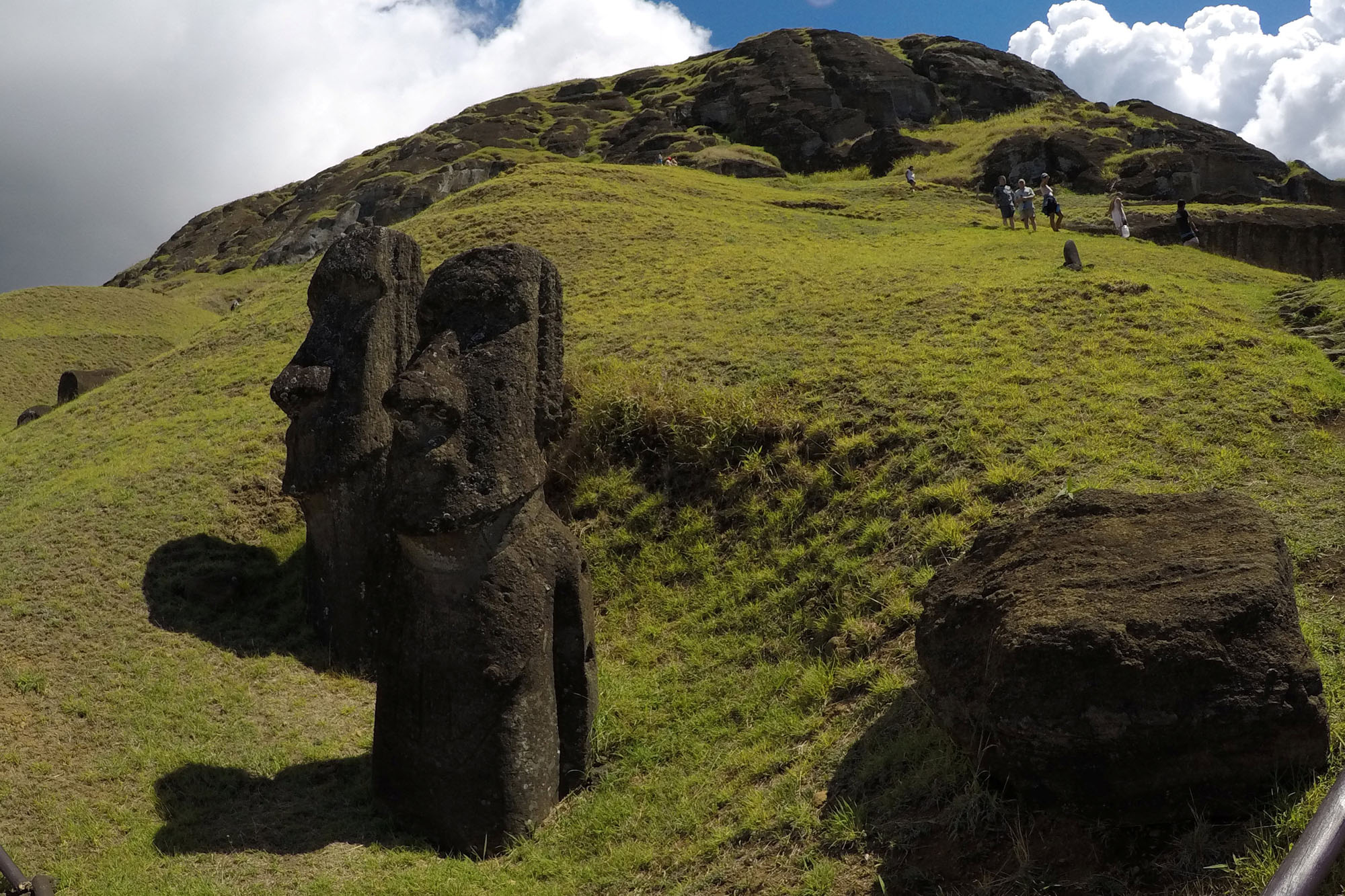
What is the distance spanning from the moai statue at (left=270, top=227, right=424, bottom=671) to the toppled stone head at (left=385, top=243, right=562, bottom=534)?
265cm

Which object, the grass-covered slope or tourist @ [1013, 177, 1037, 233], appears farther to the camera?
tourist @ [1013, 177, 1037, 233]

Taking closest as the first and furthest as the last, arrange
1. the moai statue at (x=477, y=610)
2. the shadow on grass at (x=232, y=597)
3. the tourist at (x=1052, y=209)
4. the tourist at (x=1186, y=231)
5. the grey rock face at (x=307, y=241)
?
the moai statue at (x=477, y=610)
the shadow on grass at (x=232, y=597)
the tourist at (x=1186, y=231)
the tourist at (x=1052, y=209)
the grey rock face at (x=307, y=241)

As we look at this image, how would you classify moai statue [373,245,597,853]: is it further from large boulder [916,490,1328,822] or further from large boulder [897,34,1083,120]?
large boulder [897,34,1083,120]

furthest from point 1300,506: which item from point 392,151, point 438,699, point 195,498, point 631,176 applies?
point 392,151

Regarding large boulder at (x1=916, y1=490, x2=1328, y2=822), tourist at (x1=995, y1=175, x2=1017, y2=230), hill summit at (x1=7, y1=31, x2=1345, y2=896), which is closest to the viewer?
large boulder at (x1=916, y1=490, x2=1328, y2=822)

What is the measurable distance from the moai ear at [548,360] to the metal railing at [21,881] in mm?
3799

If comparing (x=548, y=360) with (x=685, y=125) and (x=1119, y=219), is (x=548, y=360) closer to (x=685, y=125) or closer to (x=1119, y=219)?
(x=1119, y=219)

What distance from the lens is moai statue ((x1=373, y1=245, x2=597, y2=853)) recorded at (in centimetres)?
648

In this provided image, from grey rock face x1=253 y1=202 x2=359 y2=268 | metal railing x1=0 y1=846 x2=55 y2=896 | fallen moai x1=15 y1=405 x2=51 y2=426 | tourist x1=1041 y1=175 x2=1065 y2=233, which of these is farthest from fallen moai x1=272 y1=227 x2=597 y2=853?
grey rock face x1=253 y1=202 x2=359 y2=268

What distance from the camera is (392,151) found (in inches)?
2650

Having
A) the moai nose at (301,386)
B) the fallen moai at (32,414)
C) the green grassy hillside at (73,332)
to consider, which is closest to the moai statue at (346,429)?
the moai nose at (301,386)

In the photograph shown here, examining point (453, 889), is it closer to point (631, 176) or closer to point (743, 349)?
point (743, 349)

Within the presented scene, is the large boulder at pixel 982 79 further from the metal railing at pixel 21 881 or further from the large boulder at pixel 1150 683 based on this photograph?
the metal railing at pixel 21 881

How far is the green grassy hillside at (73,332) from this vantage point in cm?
2895
